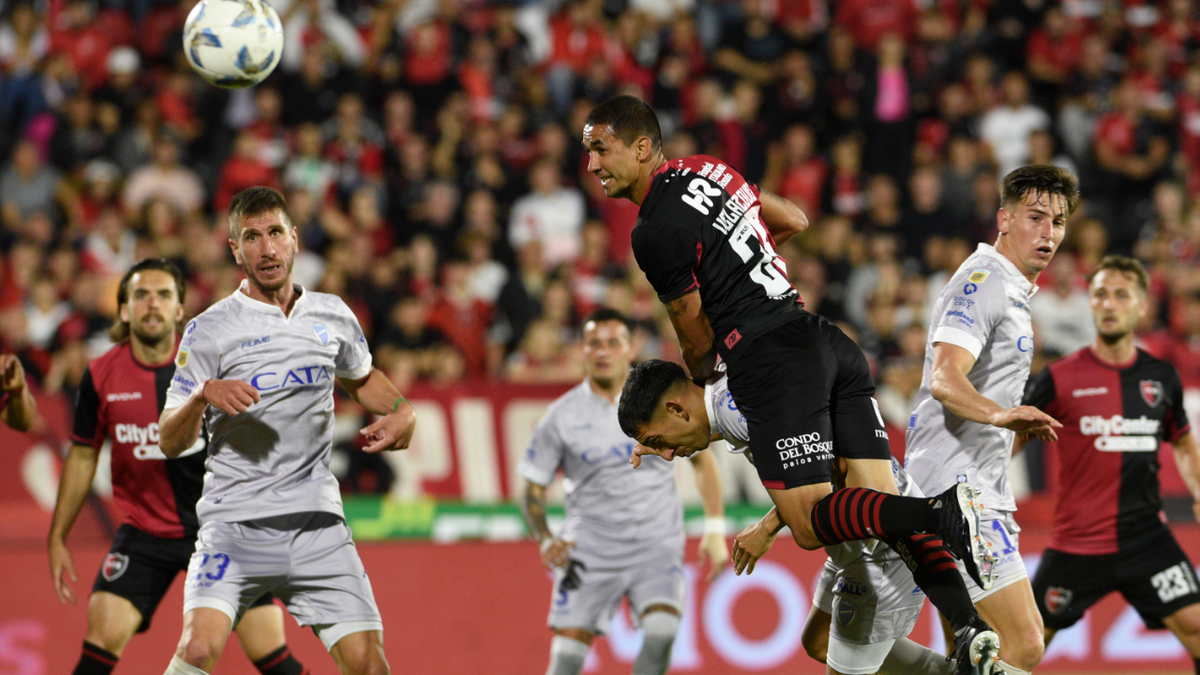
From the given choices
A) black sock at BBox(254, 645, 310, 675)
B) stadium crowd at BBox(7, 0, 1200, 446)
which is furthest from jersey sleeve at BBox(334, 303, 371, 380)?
stadium crowd at BBox(7, 0, 1200, 446)

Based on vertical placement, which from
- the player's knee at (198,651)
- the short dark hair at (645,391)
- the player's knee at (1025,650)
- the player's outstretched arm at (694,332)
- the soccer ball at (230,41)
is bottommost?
the player's knee at (1025,650)

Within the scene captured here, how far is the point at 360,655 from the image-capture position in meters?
5.88

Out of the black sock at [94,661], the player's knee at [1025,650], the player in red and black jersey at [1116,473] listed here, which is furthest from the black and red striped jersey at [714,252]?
the black sock at [94,661]

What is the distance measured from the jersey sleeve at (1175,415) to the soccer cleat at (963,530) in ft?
10.9

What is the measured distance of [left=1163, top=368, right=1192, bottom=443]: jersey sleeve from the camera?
7.85m

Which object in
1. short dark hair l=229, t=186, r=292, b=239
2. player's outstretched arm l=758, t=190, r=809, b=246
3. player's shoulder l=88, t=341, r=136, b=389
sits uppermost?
short dark hair l=229, t=186, r=292, b=239

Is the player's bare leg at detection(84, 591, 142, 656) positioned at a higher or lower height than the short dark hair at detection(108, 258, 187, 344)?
lower

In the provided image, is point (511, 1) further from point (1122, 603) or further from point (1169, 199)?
point (1122, 603)

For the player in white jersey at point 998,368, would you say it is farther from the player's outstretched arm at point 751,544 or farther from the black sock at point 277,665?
the black sock at point 277,665

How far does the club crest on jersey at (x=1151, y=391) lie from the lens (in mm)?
7773

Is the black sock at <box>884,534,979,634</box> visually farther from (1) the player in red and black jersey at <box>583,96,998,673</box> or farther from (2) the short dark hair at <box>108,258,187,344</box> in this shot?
A: (2) the short dark hair at <box>108,258,187,344</box>

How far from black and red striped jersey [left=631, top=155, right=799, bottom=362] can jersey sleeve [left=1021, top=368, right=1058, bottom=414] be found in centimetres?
288

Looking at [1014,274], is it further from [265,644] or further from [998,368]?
[265,644]

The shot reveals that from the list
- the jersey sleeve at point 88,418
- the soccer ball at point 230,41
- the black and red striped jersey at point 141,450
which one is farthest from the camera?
the jersey sleeve at point 88,418
